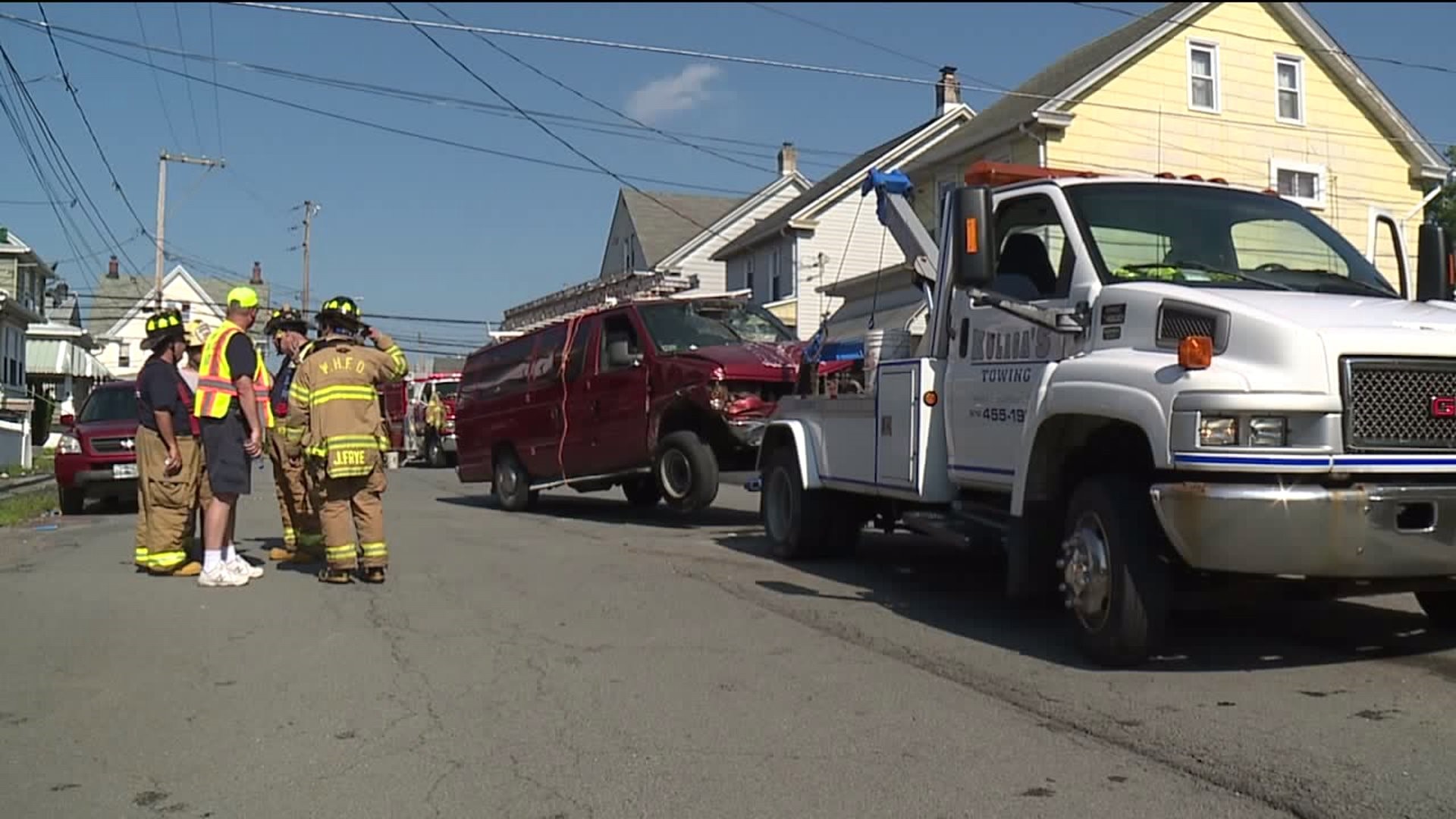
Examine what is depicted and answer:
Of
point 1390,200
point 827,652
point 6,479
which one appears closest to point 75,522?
point 6,479

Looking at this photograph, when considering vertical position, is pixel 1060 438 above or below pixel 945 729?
above

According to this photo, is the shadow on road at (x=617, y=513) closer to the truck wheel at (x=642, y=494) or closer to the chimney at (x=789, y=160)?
the truck wheel at (x=642, y=494)

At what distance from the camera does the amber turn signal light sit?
532cm

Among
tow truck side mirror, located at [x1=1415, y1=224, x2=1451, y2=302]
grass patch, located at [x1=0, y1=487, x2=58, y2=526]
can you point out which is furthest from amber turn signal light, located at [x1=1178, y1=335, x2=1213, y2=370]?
grass patch, located at [x1=0, y1=487, x2=58, y2=526]

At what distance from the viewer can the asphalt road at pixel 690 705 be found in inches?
173

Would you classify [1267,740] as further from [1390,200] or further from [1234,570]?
[1390,200]

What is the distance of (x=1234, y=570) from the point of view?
17.3 ft

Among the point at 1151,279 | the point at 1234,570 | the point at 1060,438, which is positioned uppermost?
the point at 1151,279

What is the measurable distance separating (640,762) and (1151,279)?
3259mm

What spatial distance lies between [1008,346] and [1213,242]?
1125 millimetres

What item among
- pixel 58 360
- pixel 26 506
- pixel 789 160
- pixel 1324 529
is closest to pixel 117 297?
pixel 58 360

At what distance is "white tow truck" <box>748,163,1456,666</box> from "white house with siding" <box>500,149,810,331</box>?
96.2 ft

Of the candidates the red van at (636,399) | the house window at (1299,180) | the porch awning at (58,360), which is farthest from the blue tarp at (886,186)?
the porch awning at (58,360)

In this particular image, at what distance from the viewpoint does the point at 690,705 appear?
559 centimetres
